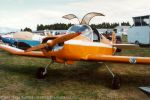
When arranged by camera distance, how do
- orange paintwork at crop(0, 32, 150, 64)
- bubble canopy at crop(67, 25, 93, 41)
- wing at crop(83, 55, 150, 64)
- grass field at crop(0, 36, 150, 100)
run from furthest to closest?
bubble canopy at crop(67, 25, 93, 41) → orange paintwork at crop(0, 32, 150, 64) → wing at crop(83, 55, 150, 64) → grass field at crop(0, 36, 150, 100)

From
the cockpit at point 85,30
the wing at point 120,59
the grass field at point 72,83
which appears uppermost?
the cockpit at point 85,30

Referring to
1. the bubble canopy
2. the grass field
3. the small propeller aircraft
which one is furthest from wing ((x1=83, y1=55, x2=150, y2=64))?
the bubble canopy

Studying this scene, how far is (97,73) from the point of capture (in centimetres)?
1104

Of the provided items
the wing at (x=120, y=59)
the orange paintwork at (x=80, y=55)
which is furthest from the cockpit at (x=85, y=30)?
the wing at (x=120, y=59)

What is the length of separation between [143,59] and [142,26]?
20471 mm

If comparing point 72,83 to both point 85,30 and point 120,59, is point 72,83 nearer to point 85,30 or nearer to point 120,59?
point 120,59

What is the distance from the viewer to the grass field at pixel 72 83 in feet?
25.3

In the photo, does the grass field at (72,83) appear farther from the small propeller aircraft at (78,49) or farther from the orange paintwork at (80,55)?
the orange paintwork at (80,55)

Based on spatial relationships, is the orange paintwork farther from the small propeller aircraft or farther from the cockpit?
the cockpit

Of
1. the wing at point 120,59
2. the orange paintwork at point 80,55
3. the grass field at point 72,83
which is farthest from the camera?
the orange paintwork at point 80,55

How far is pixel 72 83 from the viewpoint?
925 cm

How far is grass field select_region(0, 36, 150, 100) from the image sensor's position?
772cm

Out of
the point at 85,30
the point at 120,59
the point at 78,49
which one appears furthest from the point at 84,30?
the point at 120,59

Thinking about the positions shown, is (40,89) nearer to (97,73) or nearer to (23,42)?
(97,73)
